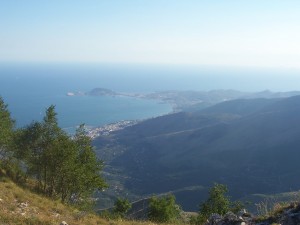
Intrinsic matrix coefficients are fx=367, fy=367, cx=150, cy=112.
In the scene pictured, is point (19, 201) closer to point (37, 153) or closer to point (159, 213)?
point (37, 153)

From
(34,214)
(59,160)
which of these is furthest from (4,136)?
(34,214)

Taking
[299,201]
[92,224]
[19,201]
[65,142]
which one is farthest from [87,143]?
[299,201]

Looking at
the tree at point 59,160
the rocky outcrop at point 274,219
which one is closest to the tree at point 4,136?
the tree at point 59,160

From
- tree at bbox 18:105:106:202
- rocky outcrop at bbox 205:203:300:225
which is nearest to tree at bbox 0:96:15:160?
tree at bbox 18:105:106:202

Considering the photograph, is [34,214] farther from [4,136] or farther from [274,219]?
[4,136]


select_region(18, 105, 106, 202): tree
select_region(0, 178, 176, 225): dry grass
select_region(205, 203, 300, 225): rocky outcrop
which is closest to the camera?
select_region(205, 203, 300, 225): rocky outcrop

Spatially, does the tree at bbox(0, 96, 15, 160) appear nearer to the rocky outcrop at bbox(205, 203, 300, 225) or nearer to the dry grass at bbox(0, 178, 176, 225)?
the dry grass at bbox(0, 178, 176, 225)

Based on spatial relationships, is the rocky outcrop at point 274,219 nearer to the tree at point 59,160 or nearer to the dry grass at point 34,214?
the dry grass at point 34,214

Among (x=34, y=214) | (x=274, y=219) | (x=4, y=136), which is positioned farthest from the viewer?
(x=4, y=136)

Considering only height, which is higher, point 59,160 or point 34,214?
point 34,214

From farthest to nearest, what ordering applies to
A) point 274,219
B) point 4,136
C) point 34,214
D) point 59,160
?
point 4,136, point 59,160, point 34,214, point 274,219
